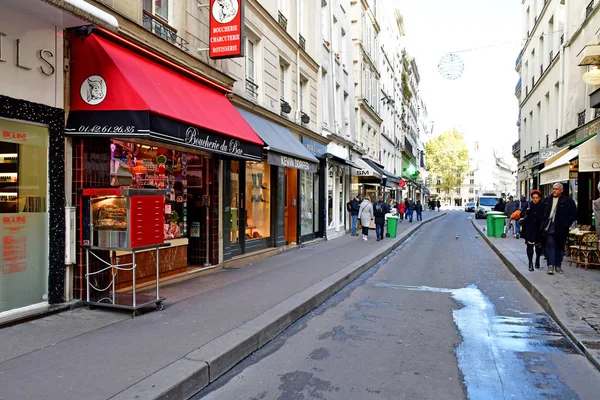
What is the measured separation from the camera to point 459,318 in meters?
6.65

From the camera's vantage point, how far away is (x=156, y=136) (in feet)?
20.3

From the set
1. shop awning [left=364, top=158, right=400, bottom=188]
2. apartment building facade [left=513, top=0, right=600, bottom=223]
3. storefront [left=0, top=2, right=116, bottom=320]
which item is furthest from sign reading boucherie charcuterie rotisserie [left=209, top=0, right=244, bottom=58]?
shop awning [left=364, top=158, right=400, bottom=188]

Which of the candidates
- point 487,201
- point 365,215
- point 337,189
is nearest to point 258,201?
point 365,215

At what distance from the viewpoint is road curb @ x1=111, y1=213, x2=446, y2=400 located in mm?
3691

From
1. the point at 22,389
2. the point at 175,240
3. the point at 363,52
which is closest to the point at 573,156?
the point at 175,240

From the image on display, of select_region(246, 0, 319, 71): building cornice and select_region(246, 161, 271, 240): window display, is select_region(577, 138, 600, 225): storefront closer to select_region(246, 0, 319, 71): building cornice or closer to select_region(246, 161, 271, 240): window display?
select_region(246, 161, 271, 240): window display

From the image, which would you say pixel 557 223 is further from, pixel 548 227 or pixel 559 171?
pixel 559 171

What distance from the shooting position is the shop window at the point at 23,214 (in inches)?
211

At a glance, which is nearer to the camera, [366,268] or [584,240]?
[584,240]

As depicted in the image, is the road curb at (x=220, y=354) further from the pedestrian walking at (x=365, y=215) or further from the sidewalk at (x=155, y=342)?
the pedestrian walking at (x=365, y=215)

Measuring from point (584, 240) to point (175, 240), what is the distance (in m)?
8.67

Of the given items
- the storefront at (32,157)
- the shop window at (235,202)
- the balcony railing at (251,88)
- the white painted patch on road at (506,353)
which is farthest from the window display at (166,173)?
the white painted patch on road at (506,353)

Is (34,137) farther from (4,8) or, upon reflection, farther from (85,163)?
(4,8)

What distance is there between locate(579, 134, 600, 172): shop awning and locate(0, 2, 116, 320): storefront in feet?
31.5
